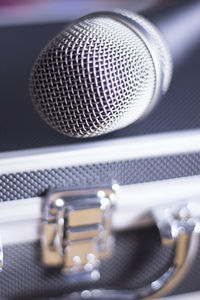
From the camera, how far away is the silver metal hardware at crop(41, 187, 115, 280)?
51 cm

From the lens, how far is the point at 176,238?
56cm

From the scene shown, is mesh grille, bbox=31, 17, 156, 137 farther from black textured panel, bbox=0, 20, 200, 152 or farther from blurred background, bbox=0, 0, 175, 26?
blurred background, bbox=0, 0, 175, 26

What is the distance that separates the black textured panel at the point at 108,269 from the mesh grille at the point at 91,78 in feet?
0.79

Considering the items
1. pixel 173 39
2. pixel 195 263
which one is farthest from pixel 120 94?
pixel 195 263

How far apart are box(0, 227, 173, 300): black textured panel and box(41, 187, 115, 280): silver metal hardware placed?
28 mm

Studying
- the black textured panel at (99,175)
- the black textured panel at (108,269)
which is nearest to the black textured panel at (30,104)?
the black textured panel at (99,175)

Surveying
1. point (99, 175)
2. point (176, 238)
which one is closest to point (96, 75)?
point (99, 175)

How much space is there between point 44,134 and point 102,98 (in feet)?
0.49

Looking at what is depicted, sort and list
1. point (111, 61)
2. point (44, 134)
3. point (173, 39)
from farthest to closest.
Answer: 1. point (173, 39)
2. point (44, 134)
3. point (111, 61)

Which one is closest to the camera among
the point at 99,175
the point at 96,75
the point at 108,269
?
the point at 96,75

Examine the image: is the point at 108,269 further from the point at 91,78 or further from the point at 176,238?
the point at 91,78

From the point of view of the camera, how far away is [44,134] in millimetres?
507

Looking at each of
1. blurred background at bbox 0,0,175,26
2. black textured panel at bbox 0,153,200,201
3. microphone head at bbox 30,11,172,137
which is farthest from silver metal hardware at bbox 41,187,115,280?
blurred background at bbox 0,0,175,26

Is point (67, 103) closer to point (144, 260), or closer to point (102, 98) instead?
point (102, 98)
